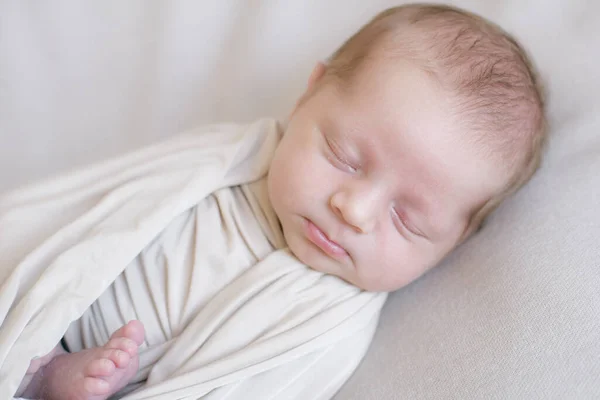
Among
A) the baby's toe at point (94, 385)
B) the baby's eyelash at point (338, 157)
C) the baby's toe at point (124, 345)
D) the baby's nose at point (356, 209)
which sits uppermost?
the baby's eyelash at point (338, 157)

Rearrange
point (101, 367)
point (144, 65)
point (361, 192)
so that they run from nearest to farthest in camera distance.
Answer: point (101, 367) < point (361, 192) < point (144, 65)

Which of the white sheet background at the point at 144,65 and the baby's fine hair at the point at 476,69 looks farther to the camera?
the white sheet background at the point at 144,65

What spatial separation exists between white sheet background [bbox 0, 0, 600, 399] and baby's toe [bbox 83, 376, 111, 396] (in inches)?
29.6

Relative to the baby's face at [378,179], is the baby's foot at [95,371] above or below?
below

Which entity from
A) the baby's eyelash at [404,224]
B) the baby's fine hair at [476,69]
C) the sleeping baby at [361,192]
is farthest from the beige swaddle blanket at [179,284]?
the baby's fine hair at [476,69]

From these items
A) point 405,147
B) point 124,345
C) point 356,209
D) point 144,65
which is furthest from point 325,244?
point 144,65

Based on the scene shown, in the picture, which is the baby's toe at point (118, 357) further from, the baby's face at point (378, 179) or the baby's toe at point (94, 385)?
the baby's face at point (378, 179)

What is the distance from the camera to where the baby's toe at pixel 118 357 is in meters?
0.91

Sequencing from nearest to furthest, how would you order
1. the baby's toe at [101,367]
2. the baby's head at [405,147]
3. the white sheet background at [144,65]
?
the baby's toe at [101,367] → the baby's head at [405,147] → the white sheet background at [144,65]

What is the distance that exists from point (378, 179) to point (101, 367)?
0.49 m

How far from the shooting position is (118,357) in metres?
0.91

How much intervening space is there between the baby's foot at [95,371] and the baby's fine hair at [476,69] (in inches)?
21.3

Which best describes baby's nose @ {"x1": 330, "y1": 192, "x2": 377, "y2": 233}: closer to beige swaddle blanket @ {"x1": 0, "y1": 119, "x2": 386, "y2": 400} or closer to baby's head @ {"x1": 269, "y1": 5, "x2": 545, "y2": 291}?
baby's head @ {"x1": 269, "y1": 5, "x2": 545, "y2": 291}

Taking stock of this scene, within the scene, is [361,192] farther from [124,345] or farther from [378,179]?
[124,345]
